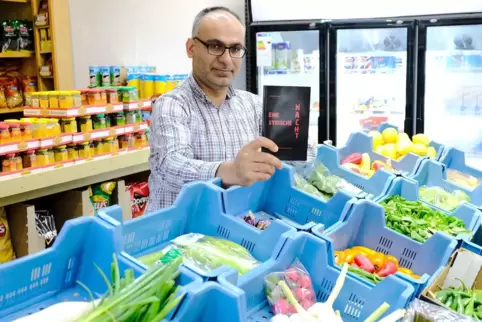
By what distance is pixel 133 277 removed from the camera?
118cm

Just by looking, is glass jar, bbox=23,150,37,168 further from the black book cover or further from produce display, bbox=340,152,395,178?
the black book cover

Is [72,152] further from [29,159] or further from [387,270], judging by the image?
[387,270]

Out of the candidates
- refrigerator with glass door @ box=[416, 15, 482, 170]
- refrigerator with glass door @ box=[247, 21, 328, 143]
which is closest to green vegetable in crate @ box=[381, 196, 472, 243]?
refrigerator with glass door @ box=[416, 15, 482, 170]

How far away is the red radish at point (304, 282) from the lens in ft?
4.68

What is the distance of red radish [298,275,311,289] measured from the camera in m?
1.43

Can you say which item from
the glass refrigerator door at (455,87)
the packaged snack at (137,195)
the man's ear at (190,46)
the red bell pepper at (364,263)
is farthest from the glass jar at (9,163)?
the glass refrigerator door at (455,87)

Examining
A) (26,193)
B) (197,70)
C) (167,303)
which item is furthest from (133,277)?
(26,193)

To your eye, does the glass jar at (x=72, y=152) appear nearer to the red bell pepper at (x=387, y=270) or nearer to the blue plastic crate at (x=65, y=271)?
the blue plastic crate at (x=65, y=271)

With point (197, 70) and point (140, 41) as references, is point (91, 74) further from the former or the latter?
point (197, 70)

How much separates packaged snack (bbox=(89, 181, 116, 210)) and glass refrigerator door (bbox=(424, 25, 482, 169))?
3.13 m

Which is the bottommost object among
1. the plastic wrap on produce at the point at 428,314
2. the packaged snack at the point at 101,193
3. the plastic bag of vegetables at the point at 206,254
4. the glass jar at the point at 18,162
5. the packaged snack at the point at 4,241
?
the packaged snack at the point at 4,241

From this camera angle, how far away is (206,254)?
149 centimetres

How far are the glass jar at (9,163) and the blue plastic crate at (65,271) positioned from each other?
2033mm

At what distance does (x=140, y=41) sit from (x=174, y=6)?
0.57m
